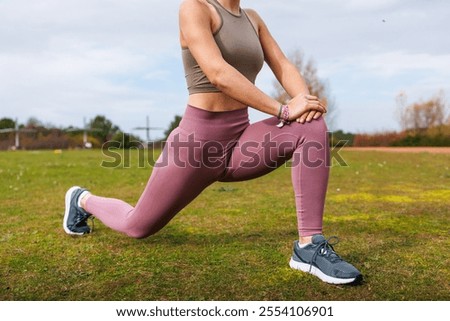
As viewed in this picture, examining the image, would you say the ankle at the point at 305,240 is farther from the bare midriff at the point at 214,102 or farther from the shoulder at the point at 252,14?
the shoulder at the point at 252,14

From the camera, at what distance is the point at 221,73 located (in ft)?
10.8

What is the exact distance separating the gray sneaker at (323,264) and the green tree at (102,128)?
68966 millimetres

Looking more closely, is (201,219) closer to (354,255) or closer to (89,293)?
(354,255)

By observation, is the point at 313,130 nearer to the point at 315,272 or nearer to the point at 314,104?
the point at 314,104

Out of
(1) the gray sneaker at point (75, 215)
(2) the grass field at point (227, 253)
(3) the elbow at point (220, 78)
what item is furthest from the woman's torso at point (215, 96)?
(1) the gray sneaker at point (75, 215)

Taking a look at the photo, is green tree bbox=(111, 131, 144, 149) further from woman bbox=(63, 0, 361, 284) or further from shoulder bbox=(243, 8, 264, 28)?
woman bbox=(63, 0, 361, 284)

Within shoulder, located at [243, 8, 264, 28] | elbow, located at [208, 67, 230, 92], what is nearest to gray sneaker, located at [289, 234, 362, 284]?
elbow, located at [208, 67, 230, 92]

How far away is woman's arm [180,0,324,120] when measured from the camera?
129 inches

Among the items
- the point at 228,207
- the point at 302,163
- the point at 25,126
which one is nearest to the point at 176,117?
the point at 25,126

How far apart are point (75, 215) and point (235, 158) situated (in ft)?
6.18

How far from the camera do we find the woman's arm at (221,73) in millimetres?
3287

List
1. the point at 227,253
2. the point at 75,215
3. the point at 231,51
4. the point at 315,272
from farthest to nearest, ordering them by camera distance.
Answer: the point at 75,215
the point at 227,253
the point at 231,51
the point at 315,272

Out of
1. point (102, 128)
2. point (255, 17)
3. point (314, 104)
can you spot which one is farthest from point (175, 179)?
point (102, 128)

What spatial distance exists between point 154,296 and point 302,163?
1.20 meters
